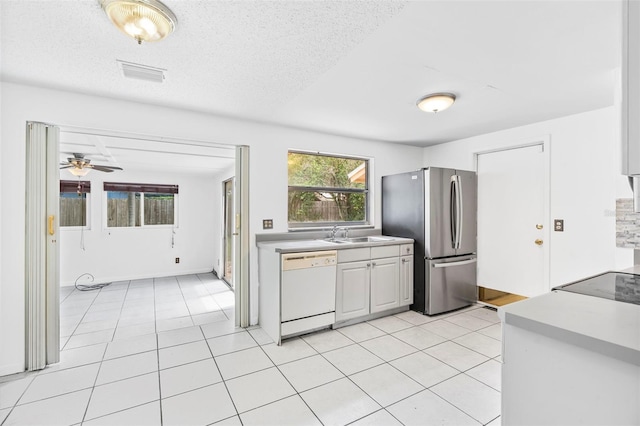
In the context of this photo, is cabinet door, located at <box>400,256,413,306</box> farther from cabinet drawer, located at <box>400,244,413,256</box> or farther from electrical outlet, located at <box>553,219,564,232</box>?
electrical outlet, located at <box>553,219,564,232</box>

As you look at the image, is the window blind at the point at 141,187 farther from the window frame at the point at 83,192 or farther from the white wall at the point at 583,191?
the white wall at the point at 583,191

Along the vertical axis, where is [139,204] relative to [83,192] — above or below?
below

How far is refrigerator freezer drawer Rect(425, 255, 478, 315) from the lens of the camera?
11.6 ft

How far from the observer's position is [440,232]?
3586mm

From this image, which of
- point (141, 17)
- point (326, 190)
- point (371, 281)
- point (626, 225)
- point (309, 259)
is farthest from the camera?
point (326, 190)

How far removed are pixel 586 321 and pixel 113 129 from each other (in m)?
3.41

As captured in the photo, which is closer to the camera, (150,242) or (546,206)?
(546,206)

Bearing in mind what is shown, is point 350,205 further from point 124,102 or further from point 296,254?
point 124,102

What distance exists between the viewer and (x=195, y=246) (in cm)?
612

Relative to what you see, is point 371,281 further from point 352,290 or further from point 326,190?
point 326,190

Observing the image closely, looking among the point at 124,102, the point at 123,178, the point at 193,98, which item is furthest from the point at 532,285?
the point at 123,178

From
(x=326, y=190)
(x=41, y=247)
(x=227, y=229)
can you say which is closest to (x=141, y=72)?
(x=41, y=247)

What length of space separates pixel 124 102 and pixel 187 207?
11.9 feet

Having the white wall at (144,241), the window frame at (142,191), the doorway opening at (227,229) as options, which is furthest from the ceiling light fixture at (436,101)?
the window frame at (142,191)
